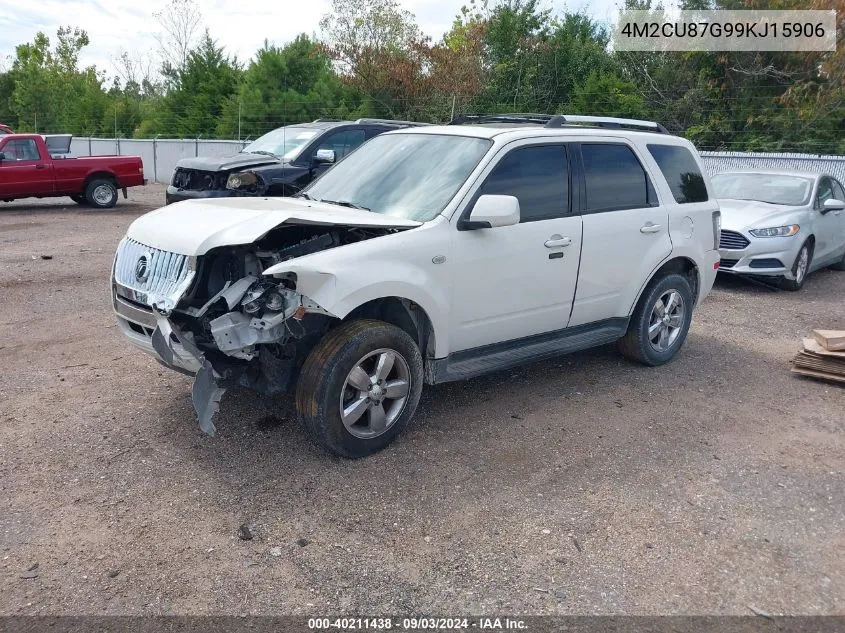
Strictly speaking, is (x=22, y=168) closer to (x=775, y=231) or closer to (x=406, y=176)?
(x=406, y=176)

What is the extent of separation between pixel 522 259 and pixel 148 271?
2380 millimetres

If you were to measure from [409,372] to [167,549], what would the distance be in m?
1.72

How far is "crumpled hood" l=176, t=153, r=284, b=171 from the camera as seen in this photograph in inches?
450

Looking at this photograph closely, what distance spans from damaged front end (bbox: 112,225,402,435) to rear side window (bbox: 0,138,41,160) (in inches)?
529

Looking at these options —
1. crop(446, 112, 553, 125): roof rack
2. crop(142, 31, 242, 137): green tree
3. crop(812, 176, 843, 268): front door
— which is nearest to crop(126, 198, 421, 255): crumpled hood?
crop(446, 112, 553, 125): roof rack

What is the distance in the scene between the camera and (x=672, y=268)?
6.55 m

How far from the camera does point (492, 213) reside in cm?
469

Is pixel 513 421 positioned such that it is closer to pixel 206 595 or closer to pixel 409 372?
pixel 409 372

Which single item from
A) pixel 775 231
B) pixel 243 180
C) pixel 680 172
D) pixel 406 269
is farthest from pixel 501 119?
pixel 243 180

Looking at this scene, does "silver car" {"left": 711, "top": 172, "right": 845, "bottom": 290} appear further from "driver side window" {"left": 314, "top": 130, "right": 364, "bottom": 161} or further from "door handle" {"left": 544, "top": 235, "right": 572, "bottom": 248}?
"driver side window" {"left": 314, "top": 130, "right": 364, "bottom": 161}

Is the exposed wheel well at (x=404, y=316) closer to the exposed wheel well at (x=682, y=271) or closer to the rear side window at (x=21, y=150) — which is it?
the exposed wheel well at (x=682, y=271)

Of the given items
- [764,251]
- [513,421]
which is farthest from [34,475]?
[764,251]

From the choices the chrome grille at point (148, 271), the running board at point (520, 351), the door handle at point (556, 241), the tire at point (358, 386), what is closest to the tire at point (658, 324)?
the running board at point (520, 351)

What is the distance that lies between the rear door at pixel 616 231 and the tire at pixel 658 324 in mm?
232
